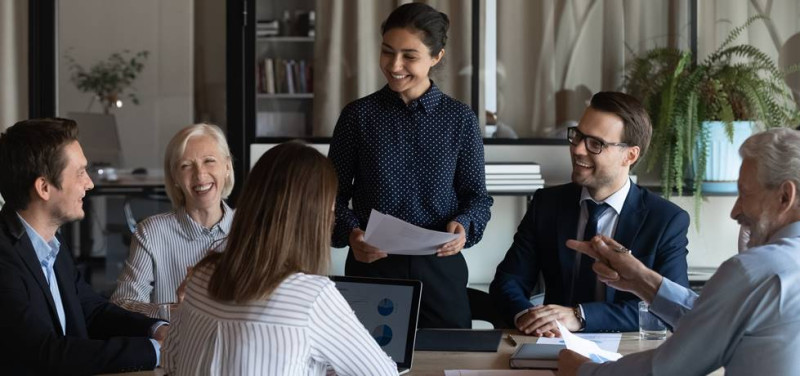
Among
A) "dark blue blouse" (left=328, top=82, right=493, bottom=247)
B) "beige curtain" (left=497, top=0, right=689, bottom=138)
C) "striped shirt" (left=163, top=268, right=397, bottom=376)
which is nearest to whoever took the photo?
"striped shirt" (left=163, top=268, right=397, bottom=376)

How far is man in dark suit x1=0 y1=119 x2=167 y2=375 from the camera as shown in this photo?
93.3 inches

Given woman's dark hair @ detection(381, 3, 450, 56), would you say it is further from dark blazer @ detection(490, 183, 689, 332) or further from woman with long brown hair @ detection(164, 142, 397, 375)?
woman with long brown hair @ detection(164, 142, 397, 375)

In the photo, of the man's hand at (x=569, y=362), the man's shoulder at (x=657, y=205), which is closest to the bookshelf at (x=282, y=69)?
the man's shoulder at (x=657, y=205)

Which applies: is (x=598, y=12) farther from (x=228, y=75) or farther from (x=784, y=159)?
(x=784, y=159)

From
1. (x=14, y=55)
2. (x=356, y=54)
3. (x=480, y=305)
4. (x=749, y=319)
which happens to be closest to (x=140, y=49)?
(x=14, y=55)

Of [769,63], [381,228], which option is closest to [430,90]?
[381,228]

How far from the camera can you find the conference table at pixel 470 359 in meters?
2.50

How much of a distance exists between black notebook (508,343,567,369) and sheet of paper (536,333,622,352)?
0.12 meters

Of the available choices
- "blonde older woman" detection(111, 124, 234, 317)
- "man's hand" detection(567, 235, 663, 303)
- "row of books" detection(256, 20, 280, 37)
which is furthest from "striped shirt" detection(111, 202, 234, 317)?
"row of books" detection(256, 20, 280, 37)

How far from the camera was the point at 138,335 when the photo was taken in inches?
108

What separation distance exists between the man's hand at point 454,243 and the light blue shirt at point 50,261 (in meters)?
0.93

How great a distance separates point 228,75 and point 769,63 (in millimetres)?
2838

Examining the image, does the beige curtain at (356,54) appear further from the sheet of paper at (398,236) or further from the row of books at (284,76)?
the sheet of paper at (398,236)

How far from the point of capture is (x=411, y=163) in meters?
3.38
